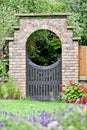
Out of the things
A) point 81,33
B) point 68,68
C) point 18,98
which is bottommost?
point 18,98

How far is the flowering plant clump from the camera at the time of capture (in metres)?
13.4

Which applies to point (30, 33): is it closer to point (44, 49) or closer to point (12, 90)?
point (12, 90)

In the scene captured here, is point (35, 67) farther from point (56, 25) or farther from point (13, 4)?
point (13, 4)

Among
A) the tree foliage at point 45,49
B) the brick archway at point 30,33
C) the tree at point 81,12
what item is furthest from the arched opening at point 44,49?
the brick archway at point 30,33

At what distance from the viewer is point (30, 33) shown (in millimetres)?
14211

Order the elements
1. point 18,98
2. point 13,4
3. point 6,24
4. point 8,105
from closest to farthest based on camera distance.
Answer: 1. point 8,105
2. point 18,98
3. point 6,24
4. point 13,4

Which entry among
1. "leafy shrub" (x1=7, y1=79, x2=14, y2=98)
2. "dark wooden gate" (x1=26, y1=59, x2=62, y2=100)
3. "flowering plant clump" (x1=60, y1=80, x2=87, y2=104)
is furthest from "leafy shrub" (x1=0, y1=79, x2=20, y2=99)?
"flowering plant clump" (x1=60, y1=80, x2=87, y2=104)

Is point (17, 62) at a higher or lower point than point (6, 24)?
lower

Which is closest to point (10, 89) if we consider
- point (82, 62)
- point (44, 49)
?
point (82, 62)

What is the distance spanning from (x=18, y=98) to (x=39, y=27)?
2.23m

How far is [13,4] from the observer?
16188 mm

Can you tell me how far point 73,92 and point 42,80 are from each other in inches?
45.2

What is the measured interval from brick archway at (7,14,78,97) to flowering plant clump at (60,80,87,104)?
34cm

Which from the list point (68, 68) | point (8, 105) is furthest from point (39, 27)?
point (8, 105)
